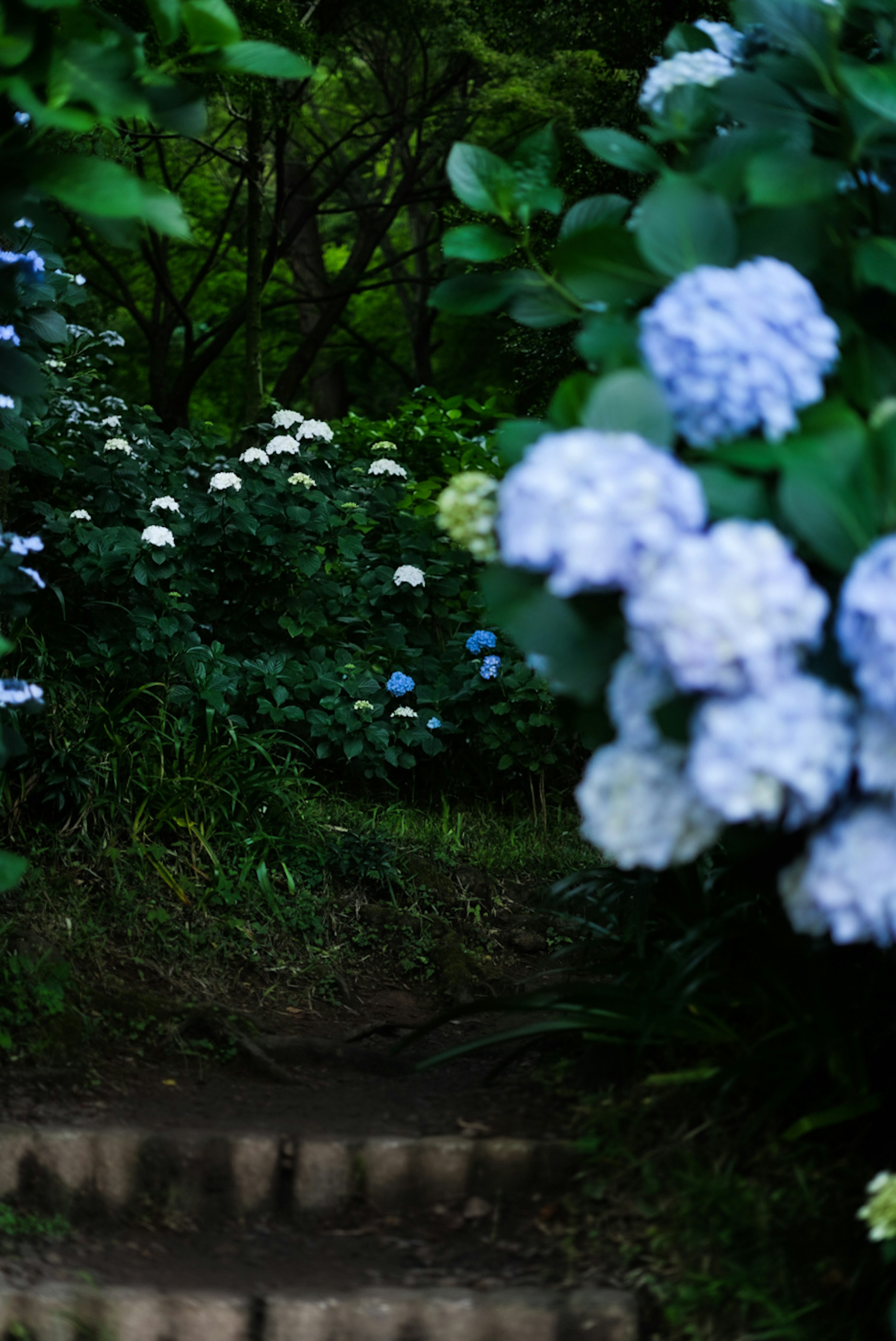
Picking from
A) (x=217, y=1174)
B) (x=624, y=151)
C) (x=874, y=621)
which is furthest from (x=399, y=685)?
(x=874, y=621)

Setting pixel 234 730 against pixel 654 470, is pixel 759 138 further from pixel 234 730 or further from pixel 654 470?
pixel 234 730

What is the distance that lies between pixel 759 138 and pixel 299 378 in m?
9.13

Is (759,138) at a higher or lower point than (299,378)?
higher

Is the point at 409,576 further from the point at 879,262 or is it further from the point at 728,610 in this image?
the point at 728,610

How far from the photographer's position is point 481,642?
4418 mm

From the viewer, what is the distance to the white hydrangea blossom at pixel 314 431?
4.34m

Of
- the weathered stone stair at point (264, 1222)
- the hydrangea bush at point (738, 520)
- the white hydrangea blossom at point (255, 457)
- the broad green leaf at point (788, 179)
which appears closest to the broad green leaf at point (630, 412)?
the hydrangea bush at point (738, 520)

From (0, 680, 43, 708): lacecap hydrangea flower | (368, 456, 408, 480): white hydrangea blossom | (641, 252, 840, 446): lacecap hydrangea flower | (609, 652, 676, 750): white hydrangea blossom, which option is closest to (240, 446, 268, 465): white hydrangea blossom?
(368, 456, 408, 480): white hydrangea blossom

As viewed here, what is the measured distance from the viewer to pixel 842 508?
1.23m

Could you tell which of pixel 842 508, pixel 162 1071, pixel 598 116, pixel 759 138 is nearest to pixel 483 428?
pixel 598 116

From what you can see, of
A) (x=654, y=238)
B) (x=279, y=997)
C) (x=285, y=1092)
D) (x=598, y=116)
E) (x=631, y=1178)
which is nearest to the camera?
(x=654, y=238)

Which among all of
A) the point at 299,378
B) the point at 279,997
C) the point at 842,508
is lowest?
the point at 299,378

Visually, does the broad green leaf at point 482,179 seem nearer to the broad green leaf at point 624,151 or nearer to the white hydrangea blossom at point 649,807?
the broad green leaf at point 624,151

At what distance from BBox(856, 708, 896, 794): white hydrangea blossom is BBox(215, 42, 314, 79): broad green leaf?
1.21 meters
